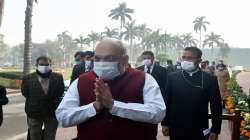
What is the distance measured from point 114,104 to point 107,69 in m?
0.21

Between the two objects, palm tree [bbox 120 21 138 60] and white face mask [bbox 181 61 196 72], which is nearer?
white face mask [bbox 181 61 196 72]

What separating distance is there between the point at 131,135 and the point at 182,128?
2540 mm

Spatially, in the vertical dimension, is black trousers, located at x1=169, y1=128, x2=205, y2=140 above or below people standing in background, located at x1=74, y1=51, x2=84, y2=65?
below

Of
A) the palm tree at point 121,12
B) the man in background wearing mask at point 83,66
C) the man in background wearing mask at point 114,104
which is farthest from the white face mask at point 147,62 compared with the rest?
→ the palm tree at point 121,12

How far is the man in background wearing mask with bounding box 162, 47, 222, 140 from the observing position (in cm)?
554

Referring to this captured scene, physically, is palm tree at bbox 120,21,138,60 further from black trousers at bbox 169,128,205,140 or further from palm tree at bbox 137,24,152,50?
black trousers at bbox 169,128,205,140

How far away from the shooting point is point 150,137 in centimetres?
321

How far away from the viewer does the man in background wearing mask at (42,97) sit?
732cm

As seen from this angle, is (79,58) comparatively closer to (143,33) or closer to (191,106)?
(191,106)

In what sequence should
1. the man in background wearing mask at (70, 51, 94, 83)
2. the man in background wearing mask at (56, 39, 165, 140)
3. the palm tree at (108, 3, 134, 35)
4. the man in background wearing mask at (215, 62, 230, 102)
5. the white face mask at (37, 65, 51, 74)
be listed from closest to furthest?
1. the man in background wearing mask at (56, 39, 165, 140)
2. the white face mask at (37, 65, 51, 74)
3. the man in background wearing mask at (70, 51, 94, 83)
4. the man in background wearing mask at (215, 62, 230, 102)
5. the palm tree at (108, 3, 134, 35)

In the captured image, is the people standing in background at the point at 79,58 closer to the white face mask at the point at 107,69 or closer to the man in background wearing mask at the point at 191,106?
the man in background wearing mask at the point at 191,106

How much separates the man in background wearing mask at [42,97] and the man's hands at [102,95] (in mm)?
4460

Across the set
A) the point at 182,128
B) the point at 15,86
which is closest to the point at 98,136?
the point at 182,128

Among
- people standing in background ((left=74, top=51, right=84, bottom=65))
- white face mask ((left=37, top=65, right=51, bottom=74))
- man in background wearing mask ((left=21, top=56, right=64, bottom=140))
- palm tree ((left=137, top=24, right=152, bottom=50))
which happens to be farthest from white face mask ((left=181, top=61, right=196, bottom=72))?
palm tree ((left=137, top=24, right=152, bottom=50))
